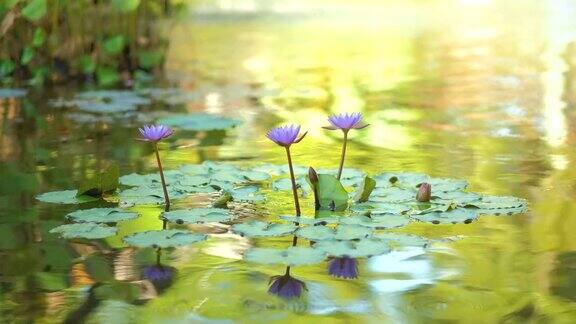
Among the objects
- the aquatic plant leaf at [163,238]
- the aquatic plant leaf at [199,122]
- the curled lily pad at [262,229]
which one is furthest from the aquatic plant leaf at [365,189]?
the aquatic plant leaf at [199,122]

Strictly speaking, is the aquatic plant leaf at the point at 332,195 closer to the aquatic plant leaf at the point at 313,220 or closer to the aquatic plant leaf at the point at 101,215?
the aquatic plant leaf at the point at 313,220

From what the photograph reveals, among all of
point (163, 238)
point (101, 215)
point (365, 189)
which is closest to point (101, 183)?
point (101, 215)

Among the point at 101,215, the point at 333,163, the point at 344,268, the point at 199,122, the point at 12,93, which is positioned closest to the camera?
the point at 344,268

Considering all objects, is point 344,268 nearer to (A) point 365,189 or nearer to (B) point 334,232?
(B) point 334,232

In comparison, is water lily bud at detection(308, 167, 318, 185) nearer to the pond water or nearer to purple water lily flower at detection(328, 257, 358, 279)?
the pond water

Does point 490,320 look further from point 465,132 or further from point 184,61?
point 184,61

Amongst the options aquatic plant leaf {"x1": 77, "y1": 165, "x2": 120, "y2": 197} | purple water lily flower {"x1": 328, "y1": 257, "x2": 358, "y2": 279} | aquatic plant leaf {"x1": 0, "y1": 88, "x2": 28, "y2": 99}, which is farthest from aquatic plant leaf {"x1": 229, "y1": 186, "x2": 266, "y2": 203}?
aquatic plant leaf {"x1": 0, "y1": 88, "x2": 28, "y2": 99}

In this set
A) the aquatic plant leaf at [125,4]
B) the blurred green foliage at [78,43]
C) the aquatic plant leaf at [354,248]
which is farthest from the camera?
the blurred green foliage at [78,43]
